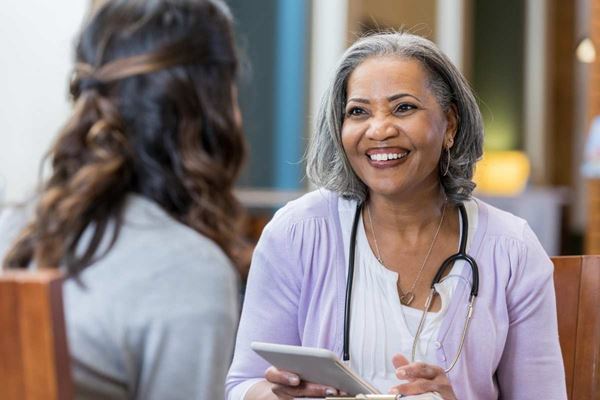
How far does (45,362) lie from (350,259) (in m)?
0.98

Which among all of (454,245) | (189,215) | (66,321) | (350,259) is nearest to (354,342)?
(350,259)

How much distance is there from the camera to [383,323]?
1.90 meters

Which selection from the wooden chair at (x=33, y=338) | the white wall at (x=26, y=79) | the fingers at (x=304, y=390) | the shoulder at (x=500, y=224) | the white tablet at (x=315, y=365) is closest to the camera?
the wooden chair at (x=33, y=338)

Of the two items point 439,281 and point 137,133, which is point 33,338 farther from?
point 439,281

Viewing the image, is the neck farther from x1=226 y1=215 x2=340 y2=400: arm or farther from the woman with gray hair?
x1=226 y1=215 x2=340 y2=400: arm

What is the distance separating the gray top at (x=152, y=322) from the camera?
115 centimetres

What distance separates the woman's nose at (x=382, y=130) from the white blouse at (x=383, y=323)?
0.77 ft

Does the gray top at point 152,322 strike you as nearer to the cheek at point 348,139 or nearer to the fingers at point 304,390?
the fingers at point 304,390

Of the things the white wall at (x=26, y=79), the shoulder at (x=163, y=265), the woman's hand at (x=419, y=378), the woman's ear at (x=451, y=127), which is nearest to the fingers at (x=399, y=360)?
the woman's hand at (x=419, y=378)

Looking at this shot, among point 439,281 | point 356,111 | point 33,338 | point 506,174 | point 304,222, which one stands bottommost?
point 506,174

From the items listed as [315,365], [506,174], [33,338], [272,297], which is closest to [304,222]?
[272,297]

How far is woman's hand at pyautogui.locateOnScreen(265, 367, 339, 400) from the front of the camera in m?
1.66

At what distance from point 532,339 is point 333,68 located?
2.11ft

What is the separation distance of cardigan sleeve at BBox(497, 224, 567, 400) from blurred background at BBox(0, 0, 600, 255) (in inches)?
14.5
